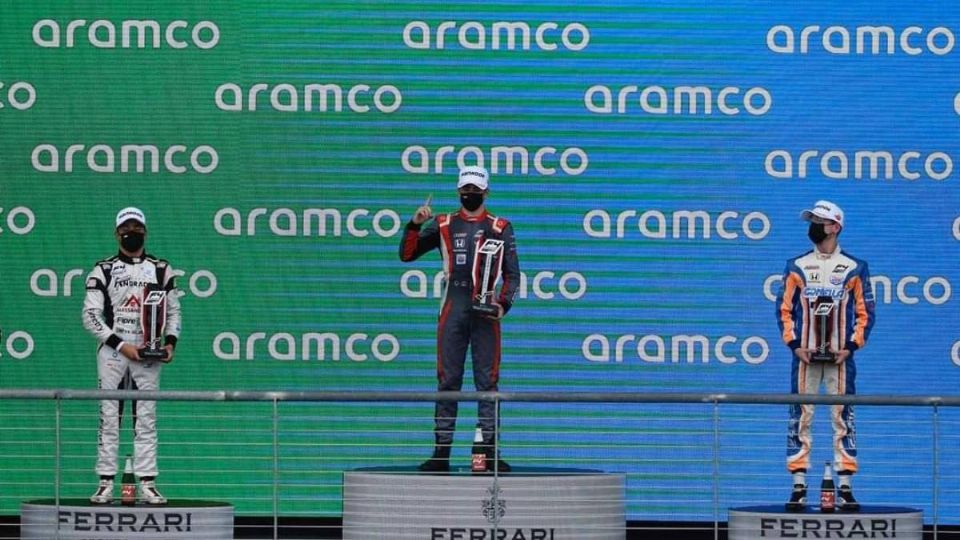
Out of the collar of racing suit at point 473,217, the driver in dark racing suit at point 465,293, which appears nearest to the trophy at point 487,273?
the driver in dark racing suit at point 465,293

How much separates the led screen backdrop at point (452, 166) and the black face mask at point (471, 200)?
125 centimetres

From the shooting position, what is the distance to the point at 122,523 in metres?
7.32

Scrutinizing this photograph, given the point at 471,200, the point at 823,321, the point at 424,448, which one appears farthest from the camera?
the point at 424,448

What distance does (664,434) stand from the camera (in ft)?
30.3

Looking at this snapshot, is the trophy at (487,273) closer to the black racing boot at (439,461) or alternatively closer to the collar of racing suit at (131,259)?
the black racing boot at (439,461)

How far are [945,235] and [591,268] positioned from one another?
1.72m

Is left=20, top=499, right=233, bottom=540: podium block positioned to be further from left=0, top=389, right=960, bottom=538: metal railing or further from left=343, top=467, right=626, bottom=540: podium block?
left=0, top=389, right=960, bottom=538: metal railing

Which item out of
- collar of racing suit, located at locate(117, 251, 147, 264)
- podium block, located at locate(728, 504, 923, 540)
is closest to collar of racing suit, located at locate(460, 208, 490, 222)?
collar of racing suit, located at locate(117, 251, 147, 264)

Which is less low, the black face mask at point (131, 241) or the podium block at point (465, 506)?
the black face mask at point (131, 241)

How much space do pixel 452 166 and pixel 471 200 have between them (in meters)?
1.30

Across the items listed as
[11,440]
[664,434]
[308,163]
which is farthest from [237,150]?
[664,434]

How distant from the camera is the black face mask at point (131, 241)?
796 centimetres

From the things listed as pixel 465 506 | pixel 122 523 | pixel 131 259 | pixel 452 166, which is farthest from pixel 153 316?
pixel 452 166

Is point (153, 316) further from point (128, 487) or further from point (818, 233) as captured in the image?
point (818, 233)
